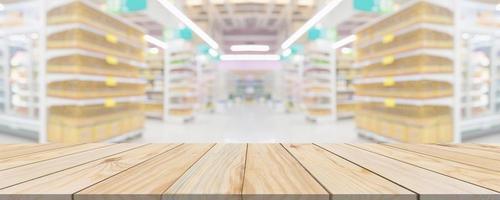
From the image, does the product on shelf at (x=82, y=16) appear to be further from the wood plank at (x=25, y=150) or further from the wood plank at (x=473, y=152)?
the wood plank at (x=473, y=152)

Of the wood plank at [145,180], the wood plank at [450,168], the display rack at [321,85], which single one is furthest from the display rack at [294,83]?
the wood plank at [145,180]

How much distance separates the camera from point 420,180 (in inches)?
26.7

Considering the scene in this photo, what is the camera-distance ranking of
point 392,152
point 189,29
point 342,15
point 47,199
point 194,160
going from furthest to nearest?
point 342,15 → point 189,29 → point 392,152 → point 194,160 → point 47,199

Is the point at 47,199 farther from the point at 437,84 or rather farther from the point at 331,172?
the point at 437,84

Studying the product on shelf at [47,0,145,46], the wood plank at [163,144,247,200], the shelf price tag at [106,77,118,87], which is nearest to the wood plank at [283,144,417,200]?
the wood plank at [163,144,247,200]

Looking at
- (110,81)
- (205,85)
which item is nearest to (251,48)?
(205,85)

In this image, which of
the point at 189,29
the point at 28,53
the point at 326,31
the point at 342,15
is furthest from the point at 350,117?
the point at 28,53

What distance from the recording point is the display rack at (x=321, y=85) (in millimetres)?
8703

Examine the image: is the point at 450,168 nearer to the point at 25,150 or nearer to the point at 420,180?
the point at 420,180

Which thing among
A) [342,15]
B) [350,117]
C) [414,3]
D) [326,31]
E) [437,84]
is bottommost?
[350,117]

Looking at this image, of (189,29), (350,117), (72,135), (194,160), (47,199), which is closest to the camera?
(47,199)

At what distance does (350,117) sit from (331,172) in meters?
9.36

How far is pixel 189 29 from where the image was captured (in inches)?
343

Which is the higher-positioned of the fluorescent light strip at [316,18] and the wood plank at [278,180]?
the fluorescent light strip at [316,18]
